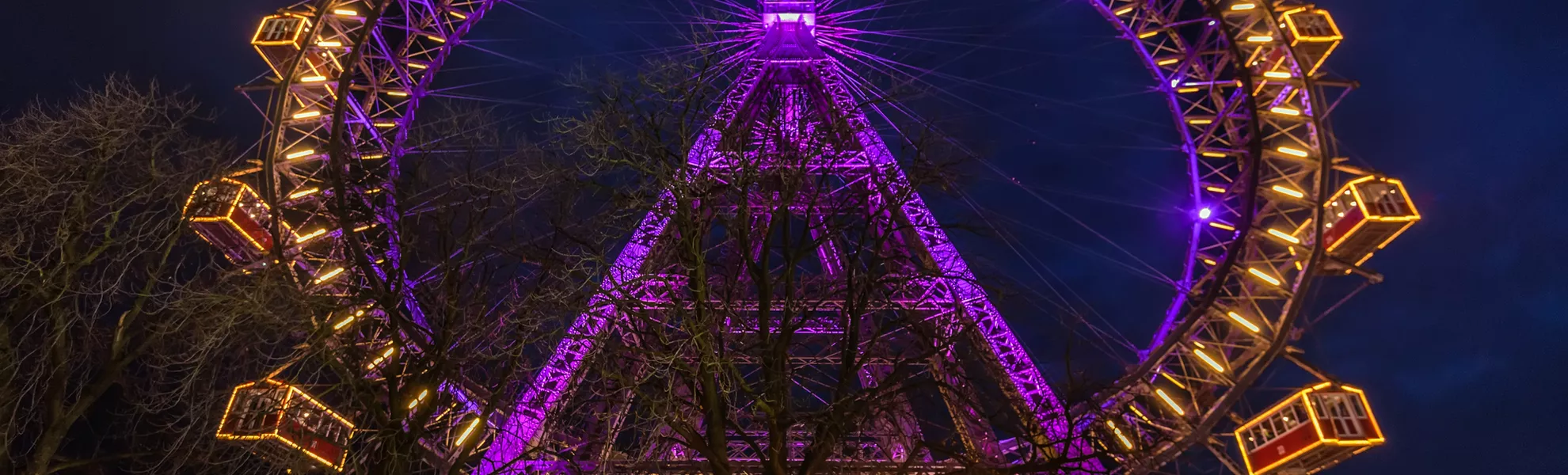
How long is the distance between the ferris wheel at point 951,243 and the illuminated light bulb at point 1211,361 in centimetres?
6

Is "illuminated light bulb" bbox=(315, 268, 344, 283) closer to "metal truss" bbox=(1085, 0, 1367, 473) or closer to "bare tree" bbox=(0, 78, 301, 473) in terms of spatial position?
"bare tree" bbox=(0, 78, 301, 473)

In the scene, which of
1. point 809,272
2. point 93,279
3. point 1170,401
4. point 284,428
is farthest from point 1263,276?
point 93,279

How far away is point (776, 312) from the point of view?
614 inches

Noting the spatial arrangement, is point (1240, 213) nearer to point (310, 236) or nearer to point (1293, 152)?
point (1293, 152)

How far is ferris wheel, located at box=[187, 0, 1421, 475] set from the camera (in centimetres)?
1442

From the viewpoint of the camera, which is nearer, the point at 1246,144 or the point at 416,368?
the point at 416,368

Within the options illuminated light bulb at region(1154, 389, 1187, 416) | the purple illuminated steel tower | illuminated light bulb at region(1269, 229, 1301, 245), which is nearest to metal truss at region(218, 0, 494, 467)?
the purple illuminated steel tower

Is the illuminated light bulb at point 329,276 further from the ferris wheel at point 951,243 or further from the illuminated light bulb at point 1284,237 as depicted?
the illuminated light bulb at point 1284,237

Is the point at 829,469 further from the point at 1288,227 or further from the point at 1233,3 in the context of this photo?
the point at 1233,3

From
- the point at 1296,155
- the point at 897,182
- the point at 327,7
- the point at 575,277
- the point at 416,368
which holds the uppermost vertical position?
the point at 327,7

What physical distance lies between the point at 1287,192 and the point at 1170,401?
14.6 feet

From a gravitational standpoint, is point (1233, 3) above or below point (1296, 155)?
above

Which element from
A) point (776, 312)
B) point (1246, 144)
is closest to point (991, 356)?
point (776, 312)

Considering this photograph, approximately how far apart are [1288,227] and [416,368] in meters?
15.2
